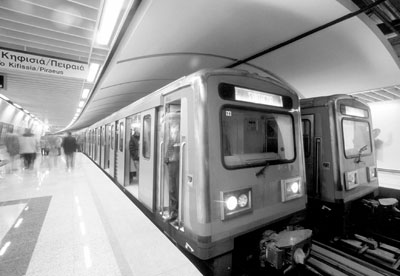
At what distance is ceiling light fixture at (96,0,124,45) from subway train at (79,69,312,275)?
125cm

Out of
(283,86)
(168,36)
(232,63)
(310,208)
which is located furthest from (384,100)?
(168,36)

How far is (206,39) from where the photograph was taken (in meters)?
4.18

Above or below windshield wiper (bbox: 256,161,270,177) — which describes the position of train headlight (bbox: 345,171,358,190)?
below

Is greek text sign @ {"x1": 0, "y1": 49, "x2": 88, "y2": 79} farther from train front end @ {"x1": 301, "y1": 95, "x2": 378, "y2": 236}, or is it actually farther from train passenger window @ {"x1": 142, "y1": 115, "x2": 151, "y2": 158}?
train front end @ {"x1": 301, "y1": 95, "x2": 378, "y2": 236}

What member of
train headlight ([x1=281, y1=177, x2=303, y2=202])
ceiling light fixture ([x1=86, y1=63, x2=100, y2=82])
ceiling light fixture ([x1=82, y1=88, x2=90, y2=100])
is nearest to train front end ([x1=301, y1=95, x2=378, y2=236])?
train headlight ([x1=281, y1=177, x2=303, y2=202])

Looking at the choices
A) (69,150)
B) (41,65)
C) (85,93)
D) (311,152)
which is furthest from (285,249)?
(69,150)

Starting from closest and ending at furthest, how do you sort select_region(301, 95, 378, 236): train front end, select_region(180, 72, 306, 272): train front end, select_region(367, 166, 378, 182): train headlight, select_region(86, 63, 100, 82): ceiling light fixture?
select_region(180, 72, 306, 272): train front end → select_region(301, 95, 378, 236): train front end → select_region(367, 166, 378, 182): train headlight → select_region(86, 63, 100, 82): ceiling light fixture

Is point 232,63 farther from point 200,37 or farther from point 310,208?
point 310,208

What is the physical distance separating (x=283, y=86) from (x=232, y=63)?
10.1 feet

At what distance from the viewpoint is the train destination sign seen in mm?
2361

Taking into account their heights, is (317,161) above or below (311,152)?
below

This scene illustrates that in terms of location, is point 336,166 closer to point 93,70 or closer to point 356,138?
point 356,138

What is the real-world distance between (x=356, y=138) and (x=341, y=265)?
98.5 inches

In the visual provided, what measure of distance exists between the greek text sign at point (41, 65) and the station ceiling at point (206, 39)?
2 centimetres
